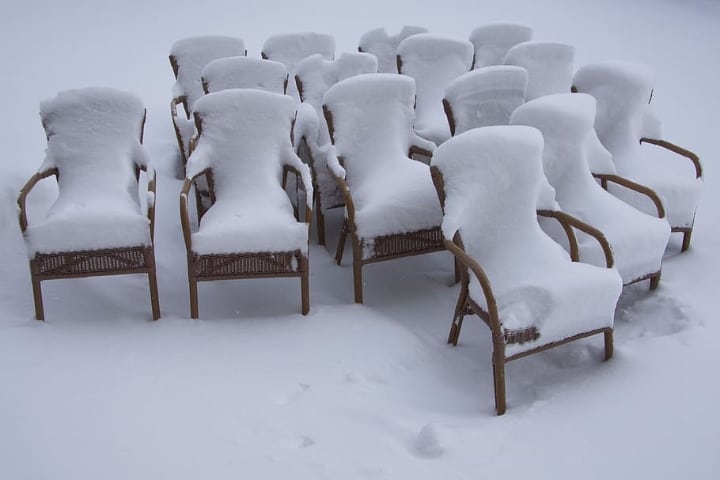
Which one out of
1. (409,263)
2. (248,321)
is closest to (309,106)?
(409,263)

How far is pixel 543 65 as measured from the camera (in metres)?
4.41

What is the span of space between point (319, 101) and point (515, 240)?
2057 millimetres

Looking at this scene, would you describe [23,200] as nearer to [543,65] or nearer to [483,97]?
[483,97]

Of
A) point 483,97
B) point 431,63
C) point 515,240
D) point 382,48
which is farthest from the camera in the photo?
point 382,48

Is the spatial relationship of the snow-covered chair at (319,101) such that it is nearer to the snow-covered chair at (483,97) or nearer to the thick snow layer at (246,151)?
the thick snow layer at (246,151)

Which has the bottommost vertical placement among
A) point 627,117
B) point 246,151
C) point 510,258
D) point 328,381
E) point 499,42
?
point 328,381

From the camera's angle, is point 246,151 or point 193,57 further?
point 193,57

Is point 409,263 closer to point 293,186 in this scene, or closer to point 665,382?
point 293,186

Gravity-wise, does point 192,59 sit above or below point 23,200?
above

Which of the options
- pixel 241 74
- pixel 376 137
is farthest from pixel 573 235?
pixel 241 74

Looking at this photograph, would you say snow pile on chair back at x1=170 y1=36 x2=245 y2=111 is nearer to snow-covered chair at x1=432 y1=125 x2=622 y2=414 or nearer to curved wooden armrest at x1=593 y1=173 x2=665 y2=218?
snow-covered chair at x1=432 y1=125 x2=622 y2=414

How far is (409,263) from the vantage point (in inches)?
147

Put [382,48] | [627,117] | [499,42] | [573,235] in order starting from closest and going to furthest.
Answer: [573,235]
[627,117]
[499,42]
[382,48]

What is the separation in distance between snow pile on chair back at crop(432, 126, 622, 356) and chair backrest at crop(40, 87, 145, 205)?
167cm
